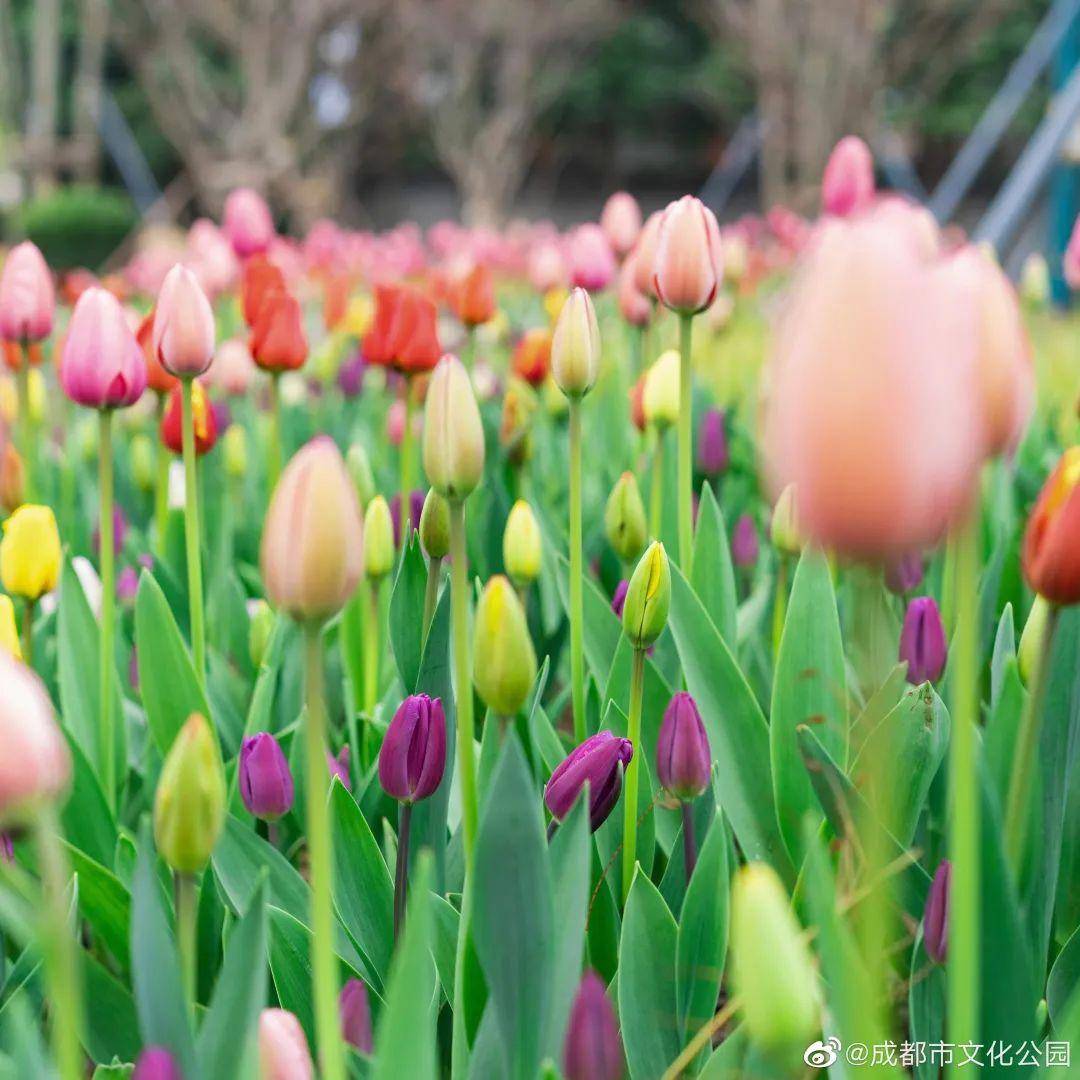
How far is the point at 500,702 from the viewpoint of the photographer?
69 cm

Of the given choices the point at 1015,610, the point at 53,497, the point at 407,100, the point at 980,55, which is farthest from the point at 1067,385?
the point at 980,55

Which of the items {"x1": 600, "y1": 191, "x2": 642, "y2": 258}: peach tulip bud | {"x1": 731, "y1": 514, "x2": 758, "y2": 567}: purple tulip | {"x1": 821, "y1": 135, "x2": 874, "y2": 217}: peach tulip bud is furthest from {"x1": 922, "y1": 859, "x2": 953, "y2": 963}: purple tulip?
{"x1": 600, "y1": 191, "x2": 642, "y2": 258}: peach tulip bud

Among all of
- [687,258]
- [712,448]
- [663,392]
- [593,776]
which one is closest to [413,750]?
[593,776]

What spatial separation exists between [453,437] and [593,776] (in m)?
0.22

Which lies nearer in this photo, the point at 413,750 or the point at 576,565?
the point at 413,750

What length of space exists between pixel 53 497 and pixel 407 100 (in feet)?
60.7

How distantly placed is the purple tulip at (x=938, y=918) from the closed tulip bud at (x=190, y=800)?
38 cm

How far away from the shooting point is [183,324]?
3.48 feet

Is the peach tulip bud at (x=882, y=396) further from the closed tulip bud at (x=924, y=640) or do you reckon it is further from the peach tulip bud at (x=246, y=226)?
the peach tulip bud at (x=246, y=226)

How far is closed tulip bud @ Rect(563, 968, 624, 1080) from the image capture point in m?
0.56

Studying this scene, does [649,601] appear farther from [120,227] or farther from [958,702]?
[120,227]

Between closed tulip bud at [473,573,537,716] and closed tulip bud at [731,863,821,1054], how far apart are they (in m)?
0.25

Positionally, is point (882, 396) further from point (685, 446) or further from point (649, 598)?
point (685, 446)

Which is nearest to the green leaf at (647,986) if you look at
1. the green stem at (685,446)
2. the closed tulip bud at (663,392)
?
the green stem at (685,446)
